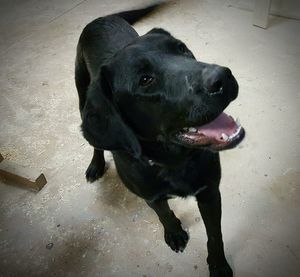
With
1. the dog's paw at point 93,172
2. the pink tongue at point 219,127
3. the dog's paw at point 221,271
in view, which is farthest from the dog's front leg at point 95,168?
the pink tongue at point 219,127

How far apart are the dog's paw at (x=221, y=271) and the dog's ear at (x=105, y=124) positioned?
787 millimetres

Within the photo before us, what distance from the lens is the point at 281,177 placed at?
214 centimetres

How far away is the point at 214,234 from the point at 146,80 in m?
0.86

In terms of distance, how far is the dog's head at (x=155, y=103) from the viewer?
1.25 meters

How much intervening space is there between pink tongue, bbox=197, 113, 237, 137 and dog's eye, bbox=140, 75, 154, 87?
27 cm

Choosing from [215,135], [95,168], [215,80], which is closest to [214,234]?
[215,135]

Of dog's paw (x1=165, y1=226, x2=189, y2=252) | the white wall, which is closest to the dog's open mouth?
dog's paw (x1=165, y1=226, x2=189, y2=252)

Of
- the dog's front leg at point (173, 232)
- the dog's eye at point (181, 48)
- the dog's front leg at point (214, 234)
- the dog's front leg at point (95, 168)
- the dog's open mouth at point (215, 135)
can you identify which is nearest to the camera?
the dog's open mouth at point (215, 135)

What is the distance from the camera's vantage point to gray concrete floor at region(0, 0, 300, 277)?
75.5 inches

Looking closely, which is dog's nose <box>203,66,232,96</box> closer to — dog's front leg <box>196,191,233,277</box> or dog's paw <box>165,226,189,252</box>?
dog's front leg <box>196,191,233,277</box>

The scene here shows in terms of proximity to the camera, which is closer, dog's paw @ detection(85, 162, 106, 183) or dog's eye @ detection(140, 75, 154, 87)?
A: dog's eye @ detection(140, 75, 154, 87)

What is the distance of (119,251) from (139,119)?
0.95 meters

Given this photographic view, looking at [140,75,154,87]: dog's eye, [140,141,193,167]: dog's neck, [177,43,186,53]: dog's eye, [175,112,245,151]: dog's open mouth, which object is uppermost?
[177,43,186,53]: dog's eye

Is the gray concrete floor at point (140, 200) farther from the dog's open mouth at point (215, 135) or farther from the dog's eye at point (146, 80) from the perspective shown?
the dog's eye at point (146, 80)
